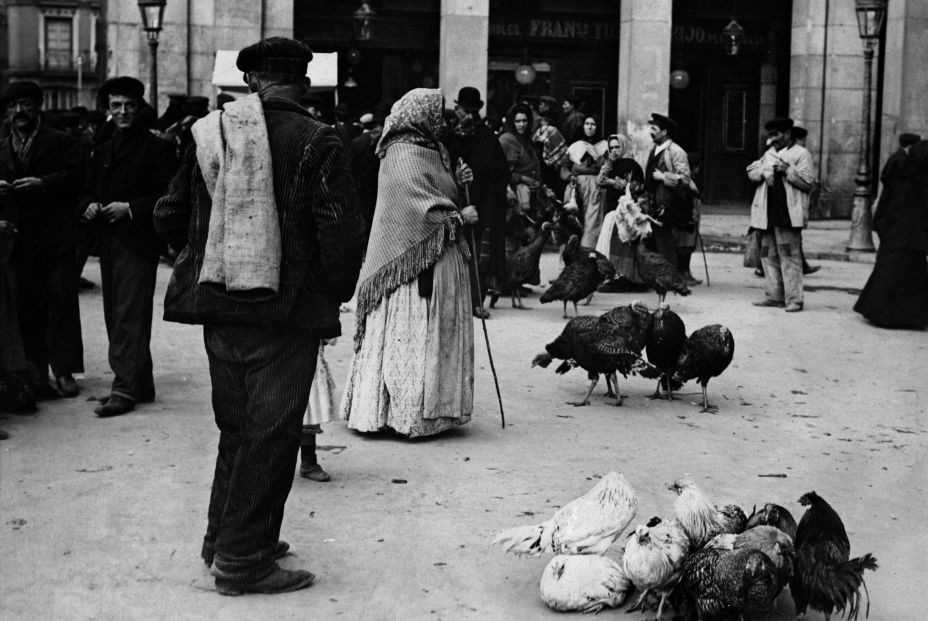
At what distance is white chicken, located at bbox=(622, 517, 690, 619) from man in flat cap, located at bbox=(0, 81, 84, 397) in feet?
17.0

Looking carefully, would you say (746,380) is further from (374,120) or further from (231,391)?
(374,120)

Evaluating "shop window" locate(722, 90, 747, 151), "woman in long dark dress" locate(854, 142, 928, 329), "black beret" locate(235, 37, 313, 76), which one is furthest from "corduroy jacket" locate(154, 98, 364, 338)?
"shop window" locate(722, 90, 747, 151)

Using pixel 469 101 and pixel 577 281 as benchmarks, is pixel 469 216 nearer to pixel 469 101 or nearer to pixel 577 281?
pixel 577 281

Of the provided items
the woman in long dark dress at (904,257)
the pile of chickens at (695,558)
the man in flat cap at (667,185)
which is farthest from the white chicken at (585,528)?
the man in flat cap at (667,185)

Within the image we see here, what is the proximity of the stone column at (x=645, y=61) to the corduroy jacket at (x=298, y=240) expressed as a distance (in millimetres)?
18677

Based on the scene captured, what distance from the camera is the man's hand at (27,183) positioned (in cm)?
899

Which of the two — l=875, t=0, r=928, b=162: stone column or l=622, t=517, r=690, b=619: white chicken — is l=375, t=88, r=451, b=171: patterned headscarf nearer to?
l=622, t=517, r=690, b=619: white chicken

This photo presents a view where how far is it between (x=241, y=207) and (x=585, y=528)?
1.82 m

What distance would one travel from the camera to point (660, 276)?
13.5 meters

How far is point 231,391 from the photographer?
548 cm

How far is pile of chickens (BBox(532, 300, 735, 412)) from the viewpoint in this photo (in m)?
9.16

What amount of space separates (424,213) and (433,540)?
2.42m

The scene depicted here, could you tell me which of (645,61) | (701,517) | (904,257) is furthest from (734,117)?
(701,517)

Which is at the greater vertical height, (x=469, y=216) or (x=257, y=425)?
(x=469, y=216)
